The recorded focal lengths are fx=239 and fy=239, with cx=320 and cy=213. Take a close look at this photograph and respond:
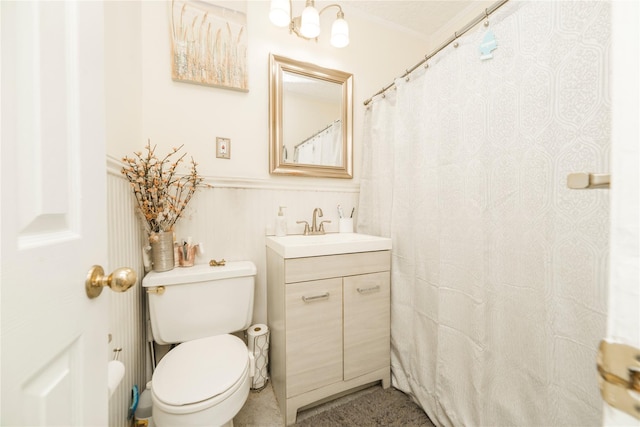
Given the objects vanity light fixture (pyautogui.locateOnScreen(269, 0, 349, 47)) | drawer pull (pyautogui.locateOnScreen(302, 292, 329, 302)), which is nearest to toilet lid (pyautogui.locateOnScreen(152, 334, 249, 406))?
drawer pull (pyautogui.locateOnScreen(302, 292, 329, 302))

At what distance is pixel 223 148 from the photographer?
4.75 ft

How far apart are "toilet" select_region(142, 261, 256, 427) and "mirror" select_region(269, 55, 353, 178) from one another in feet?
2.51

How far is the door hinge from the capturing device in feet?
0.75

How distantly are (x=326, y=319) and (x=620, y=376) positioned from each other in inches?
42.2

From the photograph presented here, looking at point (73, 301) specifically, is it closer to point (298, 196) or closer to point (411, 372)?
point (298, 196)

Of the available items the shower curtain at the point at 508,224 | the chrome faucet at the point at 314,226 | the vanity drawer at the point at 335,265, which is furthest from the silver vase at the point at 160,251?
the shower curtain at the point at 508,224

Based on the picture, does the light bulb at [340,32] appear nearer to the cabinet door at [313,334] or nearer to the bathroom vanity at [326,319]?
the bathroom vanity at [326,319]

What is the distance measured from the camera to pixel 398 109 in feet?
4.58

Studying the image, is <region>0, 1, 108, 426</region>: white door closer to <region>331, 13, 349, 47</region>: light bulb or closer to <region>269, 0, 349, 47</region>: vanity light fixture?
<region>269, 0, 349, 47</region>: vanity light fixture

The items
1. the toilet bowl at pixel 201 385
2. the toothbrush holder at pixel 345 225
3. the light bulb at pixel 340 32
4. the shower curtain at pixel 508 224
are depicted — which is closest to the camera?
the shower curtain at pixel 508 224

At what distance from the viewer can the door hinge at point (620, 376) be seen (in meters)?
0.23

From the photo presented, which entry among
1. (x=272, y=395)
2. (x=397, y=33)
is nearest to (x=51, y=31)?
(x=272, y=395)

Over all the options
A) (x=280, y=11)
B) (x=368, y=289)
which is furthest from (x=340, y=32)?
(x=368, y=289)

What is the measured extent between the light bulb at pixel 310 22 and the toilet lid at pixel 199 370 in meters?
1.68
